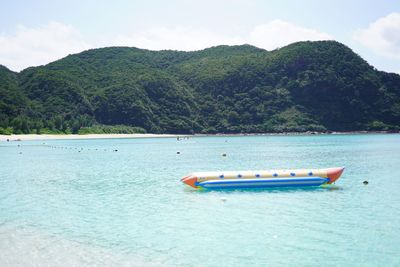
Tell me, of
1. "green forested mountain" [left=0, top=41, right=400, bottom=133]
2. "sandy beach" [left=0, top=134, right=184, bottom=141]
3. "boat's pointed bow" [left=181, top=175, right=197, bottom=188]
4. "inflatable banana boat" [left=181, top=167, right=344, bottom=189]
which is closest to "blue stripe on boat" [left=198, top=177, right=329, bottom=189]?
"inflatable banana boat" [left=181, top=167, right=344, bottom=189]

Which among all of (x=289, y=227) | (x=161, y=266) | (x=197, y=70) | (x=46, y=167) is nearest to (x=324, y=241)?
(x=289, y=227)

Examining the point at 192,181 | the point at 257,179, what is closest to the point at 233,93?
the point at 192,181

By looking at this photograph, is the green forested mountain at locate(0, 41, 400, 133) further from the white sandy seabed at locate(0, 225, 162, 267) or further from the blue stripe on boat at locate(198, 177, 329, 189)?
the white sandy seabed at locate(0, 225, 162, 267)

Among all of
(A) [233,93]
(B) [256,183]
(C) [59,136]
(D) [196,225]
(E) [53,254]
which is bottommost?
(E) [53,254]

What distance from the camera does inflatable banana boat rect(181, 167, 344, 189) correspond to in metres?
21.7

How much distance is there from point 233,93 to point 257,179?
462 feet

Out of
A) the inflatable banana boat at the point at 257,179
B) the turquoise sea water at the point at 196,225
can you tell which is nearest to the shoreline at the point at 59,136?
the turquoise sea water at the point at 196,225

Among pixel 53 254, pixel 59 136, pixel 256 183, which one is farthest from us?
pixel 59 136

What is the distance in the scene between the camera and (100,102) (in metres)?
136

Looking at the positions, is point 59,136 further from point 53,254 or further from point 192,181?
point 53,254

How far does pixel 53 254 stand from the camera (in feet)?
38.3

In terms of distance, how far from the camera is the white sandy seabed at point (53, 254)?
10938 millimetres

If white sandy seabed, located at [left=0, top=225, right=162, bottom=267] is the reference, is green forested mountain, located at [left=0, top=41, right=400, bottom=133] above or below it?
above

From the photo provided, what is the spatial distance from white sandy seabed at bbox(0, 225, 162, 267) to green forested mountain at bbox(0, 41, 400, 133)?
352 ft
